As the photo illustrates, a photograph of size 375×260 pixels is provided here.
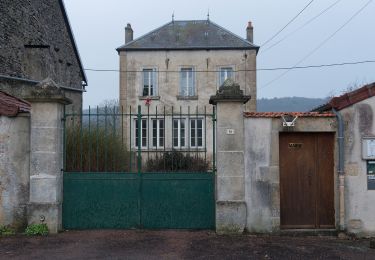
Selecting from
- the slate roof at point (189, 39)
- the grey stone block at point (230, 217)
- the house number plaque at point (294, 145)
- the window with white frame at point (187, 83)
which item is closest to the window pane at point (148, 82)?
the slate roof at point (189, 39)

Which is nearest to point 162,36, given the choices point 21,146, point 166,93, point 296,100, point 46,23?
point 166,93

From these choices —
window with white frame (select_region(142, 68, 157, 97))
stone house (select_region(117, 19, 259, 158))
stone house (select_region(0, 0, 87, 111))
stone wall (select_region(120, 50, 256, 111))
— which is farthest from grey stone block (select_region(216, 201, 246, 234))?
window with white frame (select_region(142, 68, 157, 97))

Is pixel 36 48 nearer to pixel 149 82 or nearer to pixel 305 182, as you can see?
pixel 149 82

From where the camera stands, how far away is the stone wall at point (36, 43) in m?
15.9

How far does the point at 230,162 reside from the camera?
380 inches

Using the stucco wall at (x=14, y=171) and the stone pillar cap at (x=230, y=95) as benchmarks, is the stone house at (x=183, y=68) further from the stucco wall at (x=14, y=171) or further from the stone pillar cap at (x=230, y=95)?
the stucco wall at (x=14, y=171)

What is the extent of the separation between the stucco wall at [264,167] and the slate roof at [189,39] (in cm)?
1862

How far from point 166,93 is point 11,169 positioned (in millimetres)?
19243

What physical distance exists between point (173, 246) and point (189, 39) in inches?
852

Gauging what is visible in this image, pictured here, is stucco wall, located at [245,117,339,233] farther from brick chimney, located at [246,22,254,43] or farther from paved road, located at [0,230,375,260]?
brick chimney, located at [246,22,254,43]

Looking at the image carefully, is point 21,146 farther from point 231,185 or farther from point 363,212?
point 363,212

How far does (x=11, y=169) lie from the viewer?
9.68 meters

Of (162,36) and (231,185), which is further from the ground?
(162,36)

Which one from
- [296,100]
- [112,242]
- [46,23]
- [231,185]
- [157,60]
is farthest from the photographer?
[296,100]
